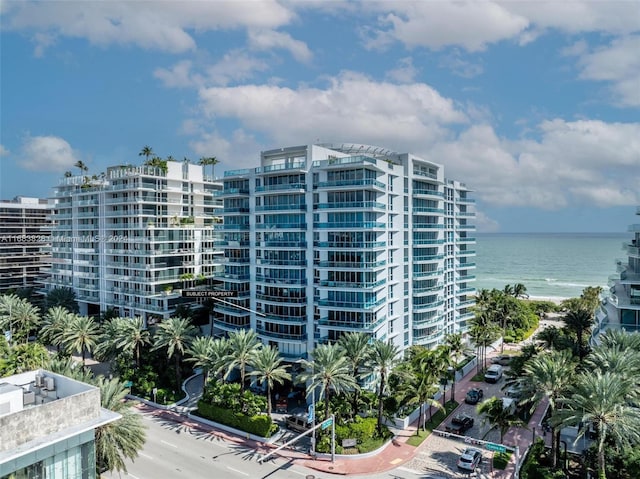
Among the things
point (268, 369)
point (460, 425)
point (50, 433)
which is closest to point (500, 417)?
point (460, 425)

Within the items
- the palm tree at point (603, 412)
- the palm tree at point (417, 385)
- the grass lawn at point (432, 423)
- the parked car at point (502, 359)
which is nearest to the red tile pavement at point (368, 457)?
the grass lawn at point (432, 423)

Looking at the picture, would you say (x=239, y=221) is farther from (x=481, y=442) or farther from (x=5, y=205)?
(x=5, y=205)

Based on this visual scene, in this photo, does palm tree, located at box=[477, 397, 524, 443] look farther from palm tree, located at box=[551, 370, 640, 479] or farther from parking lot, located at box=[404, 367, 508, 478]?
palm tree, located at box=[551, 370, 640, 479]

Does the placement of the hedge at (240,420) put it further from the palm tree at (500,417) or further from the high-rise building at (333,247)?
the palm tree at (500,417)

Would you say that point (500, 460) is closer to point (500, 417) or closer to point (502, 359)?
point (500, 417)

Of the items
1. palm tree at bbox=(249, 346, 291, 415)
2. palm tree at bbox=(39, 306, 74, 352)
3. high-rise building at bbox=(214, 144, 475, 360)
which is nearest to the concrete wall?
palm tree at bbox=(249, 346, 291, 415)
